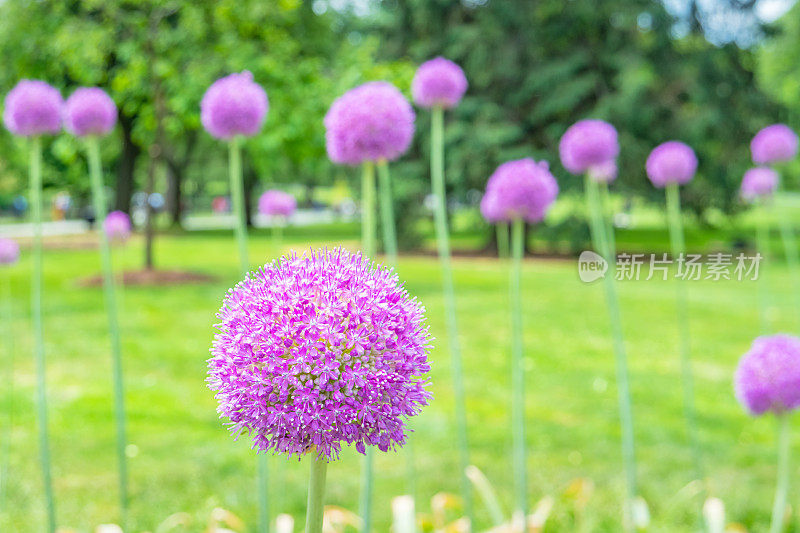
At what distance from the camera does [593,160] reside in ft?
11.7

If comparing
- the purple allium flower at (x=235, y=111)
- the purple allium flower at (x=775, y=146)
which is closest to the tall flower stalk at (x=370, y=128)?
the purple allium flower at (x=235, y=111)

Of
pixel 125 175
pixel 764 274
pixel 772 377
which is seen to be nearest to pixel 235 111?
pixel 772 377

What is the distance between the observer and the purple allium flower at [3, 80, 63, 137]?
2.98m

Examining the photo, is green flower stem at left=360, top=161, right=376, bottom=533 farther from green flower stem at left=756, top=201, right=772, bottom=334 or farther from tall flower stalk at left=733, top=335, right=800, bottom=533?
green flower stem at left=756, top=201, right=772, bottom=334

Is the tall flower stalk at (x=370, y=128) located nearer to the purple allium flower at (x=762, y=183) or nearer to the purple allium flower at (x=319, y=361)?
the purple allium flower at (x=319, y=361)

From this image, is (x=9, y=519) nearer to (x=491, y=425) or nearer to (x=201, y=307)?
(x=491, y=425)

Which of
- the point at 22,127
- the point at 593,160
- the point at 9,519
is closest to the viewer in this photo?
the point at 22,127

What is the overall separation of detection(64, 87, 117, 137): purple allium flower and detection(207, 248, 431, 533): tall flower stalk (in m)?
2.33

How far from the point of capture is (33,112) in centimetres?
298

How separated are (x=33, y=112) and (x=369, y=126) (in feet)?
4.85

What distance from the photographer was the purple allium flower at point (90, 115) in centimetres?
310

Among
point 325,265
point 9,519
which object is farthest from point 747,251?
point 325,265

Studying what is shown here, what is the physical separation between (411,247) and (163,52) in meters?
8.68

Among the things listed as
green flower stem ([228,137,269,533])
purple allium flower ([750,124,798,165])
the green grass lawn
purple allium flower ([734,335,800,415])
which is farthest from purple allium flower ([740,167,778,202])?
green flower stem ([228,137,269,533])
